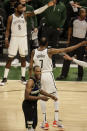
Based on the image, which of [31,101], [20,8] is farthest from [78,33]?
[31,101]

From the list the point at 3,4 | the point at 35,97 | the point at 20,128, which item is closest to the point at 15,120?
the point at 20,128

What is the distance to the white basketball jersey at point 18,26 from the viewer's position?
Result: 11.5 m

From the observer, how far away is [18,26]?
11562mm

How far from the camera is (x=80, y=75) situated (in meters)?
12.6

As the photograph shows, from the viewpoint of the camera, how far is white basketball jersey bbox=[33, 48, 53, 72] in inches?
333

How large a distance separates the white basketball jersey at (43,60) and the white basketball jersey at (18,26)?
3.12 meters

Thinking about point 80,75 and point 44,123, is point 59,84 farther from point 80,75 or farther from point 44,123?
point 44,123

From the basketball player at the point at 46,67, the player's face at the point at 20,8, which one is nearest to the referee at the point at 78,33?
the player's face at the point at 20,8

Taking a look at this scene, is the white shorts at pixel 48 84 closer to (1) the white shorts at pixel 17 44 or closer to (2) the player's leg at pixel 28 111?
(2) the player's leg at pixel 28 111

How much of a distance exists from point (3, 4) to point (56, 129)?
7.56 m

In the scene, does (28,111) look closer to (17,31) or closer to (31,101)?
(31,101)

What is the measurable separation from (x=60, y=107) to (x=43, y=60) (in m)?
1.64

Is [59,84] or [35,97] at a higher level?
[35,97]

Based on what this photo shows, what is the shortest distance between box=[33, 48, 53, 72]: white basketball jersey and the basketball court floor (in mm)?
1036
